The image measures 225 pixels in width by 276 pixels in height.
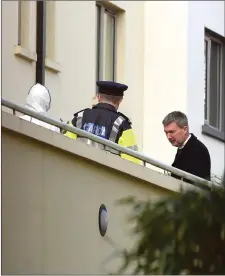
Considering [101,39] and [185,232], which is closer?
[185,232]

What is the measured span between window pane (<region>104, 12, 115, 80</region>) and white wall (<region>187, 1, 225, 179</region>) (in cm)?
114

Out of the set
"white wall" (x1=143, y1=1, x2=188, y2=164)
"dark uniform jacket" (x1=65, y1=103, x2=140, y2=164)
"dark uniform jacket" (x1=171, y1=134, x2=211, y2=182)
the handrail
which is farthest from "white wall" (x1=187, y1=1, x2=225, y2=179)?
"dark uniform jacket" (x1=65, y1=103, x2=140, y2=164)

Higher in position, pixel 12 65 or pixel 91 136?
pixel 12 65

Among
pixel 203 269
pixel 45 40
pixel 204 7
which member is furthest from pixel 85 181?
pixel 204 7

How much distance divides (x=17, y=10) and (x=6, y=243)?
5.56 m

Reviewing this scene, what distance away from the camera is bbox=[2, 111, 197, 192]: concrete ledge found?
8641mm

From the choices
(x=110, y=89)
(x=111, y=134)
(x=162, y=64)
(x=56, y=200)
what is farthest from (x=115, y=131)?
(x=162, y=64)

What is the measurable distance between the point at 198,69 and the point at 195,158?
7030 millimetres

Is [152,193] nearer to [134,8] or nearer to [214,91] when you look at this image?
[134,8]

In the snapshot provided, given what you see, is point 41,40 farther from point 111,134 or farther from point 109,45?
point 111,134

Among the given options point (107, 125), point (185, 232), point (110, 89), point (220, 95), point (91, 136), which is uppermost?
point (220, 95)

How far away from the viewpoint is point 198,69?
16719 mm

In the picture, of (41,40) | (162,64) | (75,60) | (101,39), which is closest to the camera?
(41,40)

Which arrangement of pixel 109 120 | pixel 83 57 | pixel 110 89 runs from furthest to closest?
pixel 83 57 < pixel 110 89 < pixel 109 120
